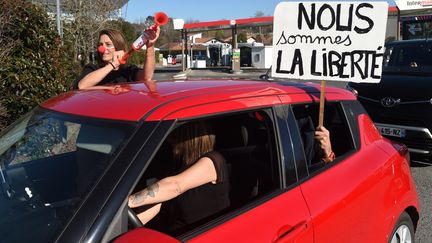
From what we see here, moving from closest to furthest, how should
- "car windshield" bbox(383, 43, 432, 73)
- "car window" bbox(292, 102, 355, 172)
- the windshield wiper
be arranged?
the windshield wiper < "car window" bbox(292, 102, 355, 172) < "car windshield" bbox(383, 43, 432, 73)

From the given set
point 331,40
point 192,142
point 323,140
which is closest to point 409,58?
point 331,40

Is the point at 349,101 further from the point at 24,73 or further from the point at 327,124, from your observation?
the point at 24,73

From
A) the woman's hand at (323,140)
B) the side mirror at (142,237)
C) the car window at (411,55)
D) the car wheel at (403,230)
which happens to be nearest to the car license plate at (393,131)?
the car window at (411,55)

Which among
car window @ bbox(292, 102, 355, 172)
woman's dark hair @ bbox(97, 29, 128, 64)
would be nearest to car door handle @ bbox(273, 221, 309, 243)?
car window @ bbox(292, 102, 355, 172)

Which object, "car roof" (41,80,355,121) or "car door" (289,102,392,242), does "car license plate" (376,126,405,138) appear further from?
"car roof" (41,80,355,121)

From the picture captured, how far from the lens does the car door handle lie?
76.9 inches

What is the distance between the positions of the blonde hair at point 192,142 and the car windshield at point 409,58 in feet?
18.8

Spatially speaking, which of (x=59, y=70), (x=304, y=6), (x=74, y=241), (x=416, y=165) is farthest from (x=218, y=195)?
(x=416, y=165)

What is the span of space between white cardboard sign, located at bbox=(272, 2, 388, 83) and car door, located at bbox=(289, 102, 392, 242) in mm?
389

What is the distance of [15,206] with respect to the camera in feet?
6.20

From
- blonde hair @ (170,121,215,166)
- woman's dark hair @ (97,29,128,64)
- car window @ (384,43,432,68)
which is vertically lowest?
blonde hair @ (170,121,215,166)

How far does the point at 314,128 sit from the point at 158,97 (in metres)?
1.32

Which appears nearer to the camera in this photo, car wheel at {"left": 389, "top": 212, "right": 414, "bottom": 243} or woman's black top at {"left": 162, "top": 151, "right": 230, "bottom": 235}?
woman's black top at {"left": 162, "top": 151, "right": 230, "bottom": 235}

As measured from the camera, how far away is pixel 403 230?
10.0 feet
